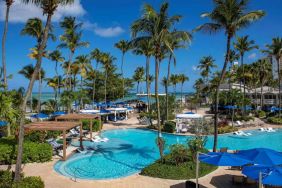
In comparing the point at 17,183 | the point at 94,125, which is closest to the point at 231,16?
the point at 17,183

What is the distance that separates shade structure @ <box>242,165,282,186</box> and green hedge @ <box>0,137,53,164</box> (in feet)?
45.7

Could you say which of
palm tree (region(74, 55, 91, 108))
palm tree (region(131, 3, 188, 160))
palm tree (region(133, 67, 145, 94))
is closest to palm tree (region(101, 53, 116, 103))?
palm tree (region(74, 55, 91, 108))

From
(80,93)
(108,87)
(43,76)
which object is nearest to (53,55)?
(43,76)

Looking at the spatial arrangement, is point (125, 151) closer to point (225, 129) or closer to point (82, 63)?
point (225, 129)

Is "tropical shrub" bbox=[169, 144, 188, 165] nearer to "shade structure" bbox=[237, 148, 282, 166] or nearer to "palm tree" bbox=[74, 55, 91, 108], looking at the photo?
"shade structure" bbox=[237, 148, 282, 166]

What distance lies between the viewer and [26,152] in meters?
20.1

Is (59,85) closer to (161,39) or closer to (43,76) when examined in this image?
(43,76)

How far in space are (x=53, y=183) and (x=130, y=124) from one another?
86.4ft

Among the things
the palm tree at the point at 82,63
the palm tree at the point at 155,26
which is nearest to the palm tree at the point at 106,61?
the palm tree at the point at 82,63

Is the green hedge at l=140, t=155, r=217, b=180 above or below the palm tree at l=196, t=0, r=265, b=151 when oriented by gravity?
→ below

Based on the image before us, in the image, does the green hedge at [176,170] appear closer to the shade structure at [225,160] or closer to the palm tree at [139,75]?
the shade structure at [225,160]

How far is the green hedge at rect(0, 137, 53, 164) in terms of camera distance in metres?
19.5

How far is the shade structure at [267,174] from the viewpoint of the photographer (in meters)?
10.5

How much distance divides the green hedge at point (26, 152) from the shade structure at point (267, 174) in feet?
45.7
